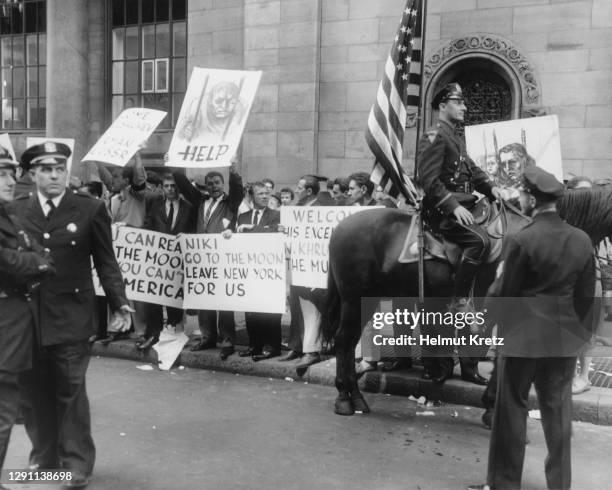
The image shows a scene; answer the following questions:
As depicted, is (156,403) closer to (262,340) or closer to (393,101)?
(262,340)

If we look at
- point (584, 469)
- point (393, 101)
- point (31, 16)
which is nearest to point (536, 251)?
point (584, 469)

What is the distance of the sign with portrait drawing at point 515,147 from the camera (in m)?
6.73

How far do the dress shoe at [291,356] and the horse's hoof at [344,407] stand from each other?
5.27 ft

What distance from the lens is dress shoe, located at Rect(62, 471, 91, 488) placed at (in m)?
4.36

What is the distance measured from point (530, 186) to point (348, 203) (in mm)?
4307

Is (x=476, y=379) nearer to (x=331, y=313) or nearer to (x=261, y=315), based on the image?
(x=331, y=313)

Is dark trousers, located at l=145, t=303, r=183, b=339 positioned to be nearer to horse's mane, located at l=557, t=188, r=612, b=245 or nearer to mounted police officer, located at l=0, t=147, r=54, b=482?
mounted police officer, located at l=0, t=147, r=54, b=482

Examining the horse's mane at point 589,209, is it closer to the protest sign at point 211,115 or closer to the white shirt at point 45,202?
the protest sign at point 211,115

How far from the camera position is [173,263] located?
830 centimetres

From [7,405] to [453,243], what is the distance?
383cm

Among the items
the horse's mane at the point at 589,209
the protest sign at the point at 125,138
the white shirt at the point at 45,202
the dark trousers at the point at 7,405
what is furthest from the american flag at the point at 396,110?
the dark trousers at the point at 7,405

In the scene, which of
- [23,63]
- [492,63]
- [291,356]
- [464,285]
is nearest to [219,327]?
[291,356]

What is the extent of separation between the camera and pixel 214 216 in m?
8.35

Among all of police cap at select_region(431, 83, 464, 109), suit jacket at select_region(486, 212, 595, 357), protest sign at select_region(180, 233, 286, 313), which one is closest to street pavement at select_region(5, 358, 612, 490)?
protest sign at select_region(180, 233, 286, 313)
